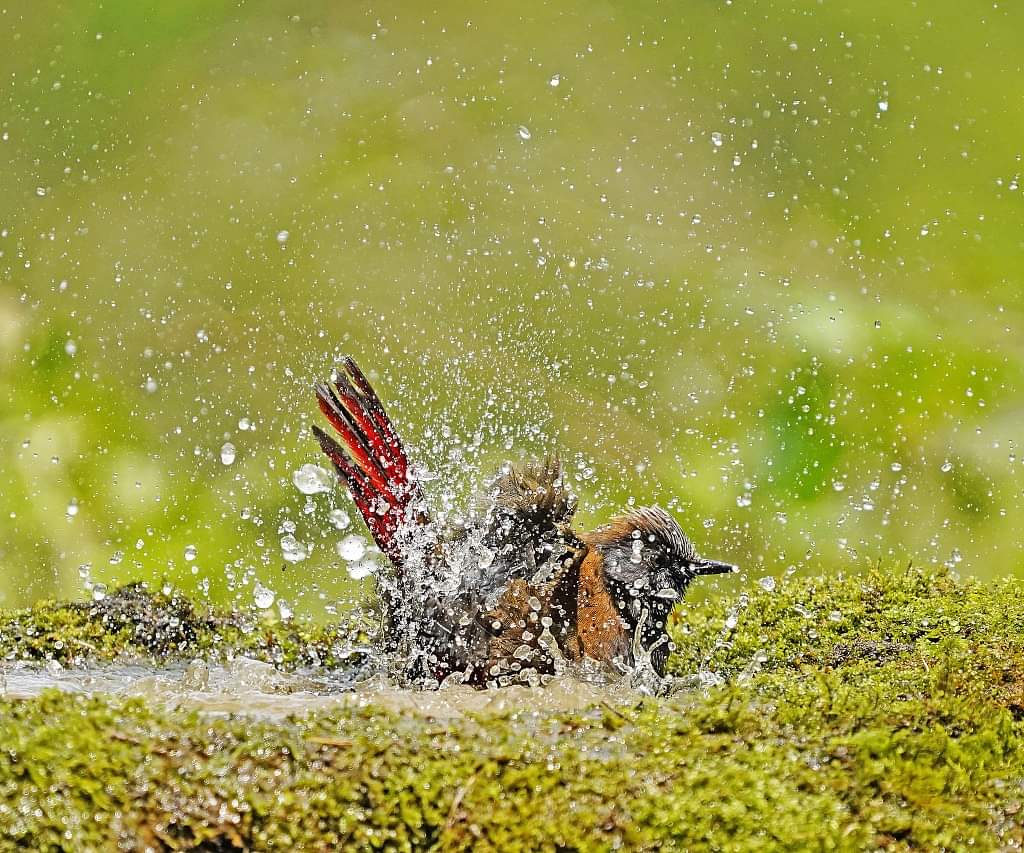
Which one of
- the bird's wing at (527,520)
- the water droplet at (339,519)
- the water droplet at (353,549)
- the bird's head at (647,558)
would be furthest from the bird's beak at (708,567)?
the water droplet at (339,519)

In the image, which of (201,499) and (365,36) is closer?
(201,499)

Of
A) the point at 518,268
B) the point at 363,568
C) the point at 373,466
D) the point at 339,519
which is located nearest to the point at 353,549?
the point at 363,568

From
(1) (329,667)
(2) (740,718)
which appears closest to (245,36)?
(1) (329,667)

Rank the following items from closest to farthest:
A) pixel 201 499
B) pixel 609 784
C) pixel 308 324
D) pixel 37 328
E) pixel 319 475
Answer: pixel 609 784 < pixel 319 475 < pixel 201 499 < pixel 37 328 < pixel 308 324

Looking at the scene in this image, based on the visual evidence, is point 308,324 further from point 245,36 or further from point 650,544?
point 650,544

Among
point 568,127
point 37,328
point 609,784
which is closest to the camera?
point 609,784

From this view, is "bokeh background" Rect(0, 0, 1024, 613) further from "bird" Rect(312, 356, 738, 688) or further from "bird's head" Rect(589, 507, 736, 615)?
"bird" Rect(312, 356, 738, 688)

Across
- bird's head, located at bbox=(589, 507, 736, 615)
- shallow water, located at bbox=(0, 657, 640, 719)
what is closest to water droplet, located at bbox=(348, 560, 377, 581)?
shallow water, located at bbox=(0, 657, 640, 719)

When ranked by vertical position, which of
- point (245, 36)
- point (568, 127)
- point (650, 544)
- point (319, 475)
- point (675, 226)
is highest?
point (245, 36)
